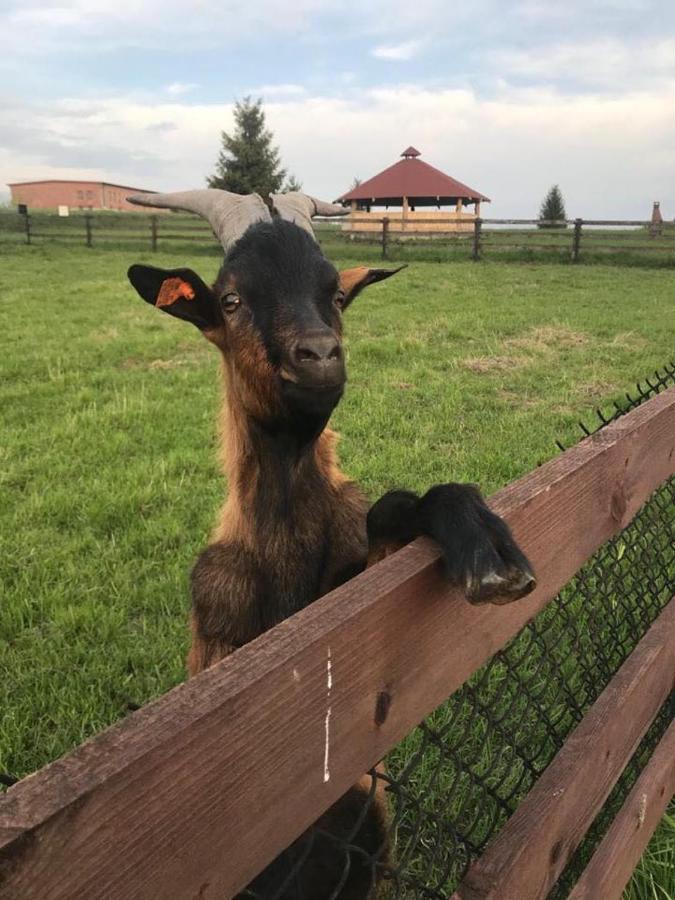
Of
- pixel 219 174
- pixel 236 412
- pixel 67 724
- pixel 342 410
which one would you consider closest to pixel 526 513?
pixel 236 412

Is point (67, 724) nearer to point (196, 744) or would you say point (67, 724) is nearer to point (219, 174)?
point (196, 744)

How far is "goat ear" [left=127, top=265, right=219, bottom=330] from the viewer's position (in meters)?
2.70

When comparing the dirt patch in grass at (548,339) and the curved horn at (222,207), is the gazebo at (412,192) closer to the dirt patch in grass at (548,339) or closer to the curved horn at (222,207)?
the dirt patch in grass at (548,339)

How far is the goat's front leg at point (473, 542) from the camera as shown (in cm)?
138

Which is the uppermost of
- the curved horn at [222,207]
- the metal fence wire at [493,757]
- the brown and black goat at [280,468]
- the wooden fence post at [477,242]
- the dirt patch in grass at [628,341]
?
the wooden fence post at [477,242]

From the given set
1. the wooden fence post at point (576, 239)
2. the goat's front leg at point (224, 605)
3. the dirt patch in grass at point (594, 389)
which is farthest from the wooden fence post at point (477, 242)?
the goat's front leg at point (224, 605)

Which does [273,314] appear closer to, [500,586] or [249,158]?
[500,586]

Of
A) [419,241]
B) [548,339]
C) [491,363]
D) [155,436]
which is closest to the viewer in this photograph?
[155,436]

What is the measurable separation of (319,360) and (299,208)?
4.19 feet

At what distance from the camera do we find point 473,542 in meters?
1.46

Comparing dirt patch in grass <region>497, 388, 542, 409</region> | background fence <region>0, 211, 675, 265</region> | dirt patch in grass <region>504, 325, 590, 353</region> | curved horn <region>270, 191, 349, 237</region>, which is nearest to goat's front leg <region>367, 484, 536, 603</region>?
curved horn <region>270, 191, 349, 237</region>

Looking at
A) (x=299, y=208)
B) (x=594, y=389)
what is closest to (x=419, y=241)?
(x=594, y=389)

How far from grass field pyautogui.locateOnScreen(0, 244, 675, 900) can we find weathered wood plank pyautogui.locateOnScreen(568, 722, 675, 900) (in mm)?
324

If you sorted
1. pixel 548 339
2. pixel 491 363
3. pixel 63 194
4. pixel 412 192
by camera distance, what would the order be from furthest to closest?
pixel 63 194, pixel 412 192, pixel 548 339, pixel 491 363
